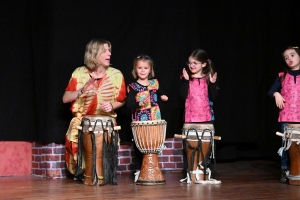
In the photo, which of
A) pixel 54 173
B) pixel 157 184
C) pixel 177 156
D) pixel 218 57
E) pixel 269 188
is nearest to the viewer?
pixel 269 188

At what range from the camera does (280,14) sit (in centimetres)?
671

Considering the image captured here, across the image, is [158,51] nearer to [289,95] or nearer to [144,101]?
[144,101]

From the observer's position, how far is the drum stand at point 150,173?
5020mm

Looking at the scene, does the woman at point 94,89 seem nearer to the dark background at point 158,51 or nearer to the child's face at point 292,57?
the dark background at point 158,51

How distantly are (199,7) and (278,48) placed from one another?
3.43 ft

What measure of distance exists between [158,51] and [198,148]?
125 cm

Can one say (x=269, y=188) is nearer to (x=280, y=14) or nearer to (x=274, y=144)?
(x=274, y=144)

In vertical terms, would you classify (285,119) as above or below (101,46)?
below

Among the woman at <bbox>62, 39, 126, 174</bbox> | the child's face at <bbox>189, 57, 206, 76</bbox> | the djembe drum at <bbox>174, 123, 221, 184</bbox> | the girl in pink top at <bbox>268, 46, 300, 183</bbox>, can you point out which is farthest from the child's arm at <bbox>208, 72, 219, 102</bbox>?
the woman at <bbox>62, 39, 126, 174</bbox>

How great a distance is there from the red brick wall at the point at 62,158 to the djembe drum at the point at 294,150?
135cm

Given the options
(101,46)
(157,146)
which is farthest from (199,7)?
(157,146)

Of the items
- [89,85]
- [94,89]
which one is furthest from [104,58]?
[89,85]

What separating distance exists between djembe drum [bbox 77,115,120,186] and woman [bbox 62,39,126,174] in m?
0.21

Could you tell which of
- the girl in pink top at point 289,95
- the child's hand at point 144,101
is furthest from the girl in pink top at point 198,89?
the girl in pink top at point 289,95
